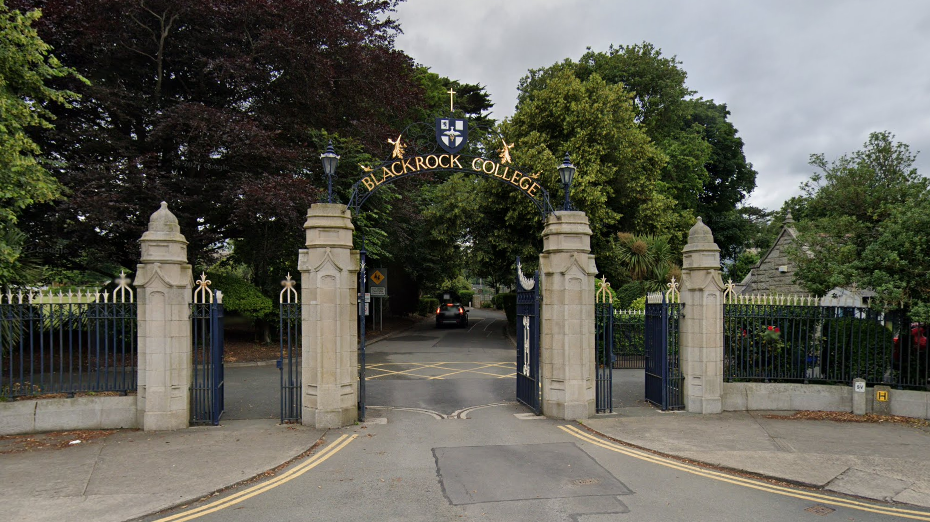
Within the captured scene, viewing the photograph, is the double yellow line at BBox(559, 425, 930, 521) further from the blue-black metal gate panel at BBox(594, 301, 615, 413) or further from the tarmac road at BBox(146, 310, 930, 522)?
the blue-black metal gate panel at BBox(594, 301, 615, 413)

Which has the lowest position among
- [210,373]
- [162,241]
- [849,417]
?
[849,417]

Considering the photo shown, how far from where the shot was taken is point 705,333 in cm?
1014

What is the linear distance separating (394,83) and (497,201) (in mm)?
7304

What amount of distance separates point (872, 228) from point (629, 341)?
7380 mm

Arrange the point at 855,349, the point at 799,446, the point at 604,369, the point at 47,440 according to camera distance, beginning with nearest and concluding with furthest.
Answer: the point at 799,446 → the point at 47,440 → the point at 855,349 → the point at 604,369

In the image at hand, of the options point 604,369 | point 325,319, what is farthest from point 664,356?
point 325,319

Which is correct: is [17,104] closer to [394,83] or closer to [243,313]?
[243,313]

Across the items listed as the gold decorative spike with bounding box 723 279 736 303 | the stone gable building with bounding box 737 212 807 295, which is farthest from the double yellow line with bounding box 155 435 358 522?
the stone gable building with bounding box 737 212 807 295

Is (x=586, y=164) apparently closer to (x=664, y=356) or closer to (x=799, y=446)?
(x=664, y=356)

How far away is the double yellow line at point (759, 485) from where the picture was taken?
5.81 m

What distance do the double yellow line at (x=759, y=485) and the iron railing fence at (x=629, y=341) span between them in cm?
879

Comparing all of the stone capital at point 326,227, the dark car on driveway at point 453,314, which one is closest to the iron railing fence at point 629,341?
the stone capital at point 326,227

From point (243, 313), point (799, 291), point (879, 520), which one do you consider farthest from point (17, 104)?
point (799, 291)

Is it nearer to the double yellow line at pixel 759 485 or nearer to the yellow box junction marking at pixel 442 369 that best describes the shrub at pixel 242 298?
the yellow box junction marking at pixel 442 369
